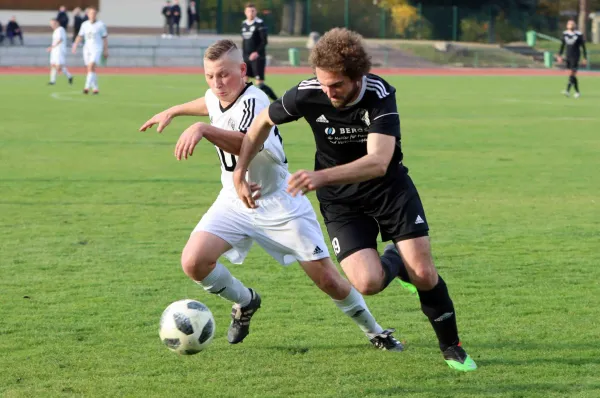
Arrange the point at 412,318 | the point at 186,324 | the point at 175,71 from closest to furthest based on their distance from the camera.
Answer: the point at 186,324 < the point at 412,318 < the point at 175,71

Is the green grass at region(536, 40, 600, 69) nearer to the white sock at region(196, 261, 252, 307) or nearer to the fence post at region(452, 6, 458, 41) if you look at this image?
the fence post at region(452, 6, 458, 41)

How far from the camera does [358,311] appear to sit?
18.6 ft

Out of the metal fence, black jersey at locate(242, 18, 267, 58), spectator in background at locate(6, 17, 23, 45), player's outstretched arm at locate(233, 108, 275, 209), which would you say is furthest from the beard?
the metal fence

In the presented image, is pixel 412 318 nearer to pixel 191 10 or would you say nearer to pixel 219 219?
pixel 219 219

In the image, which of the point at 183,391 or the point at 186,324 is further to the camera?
the point at 186,324

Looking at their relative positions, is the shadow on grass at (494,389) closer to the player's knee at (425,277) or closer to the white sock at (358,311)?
the player's knee at (425,277)

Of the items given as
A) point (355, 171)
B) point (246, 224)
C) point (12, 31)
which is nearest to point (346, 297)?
point (246, 224)

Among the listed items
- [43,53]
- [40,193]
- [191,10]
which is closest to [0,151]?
[40,193]

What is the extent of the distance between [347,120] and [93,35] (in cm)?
2361

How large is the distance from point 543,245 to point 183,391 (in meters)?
4.59

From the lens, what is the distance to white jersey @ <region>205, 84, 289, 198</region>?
5707 millimetres

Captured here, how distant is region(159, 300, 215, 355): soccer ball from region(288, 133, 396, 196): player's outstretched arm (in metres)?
1.26

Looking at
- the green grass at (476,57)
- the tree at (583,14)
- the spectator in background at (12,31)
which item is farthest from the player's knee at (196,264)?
the tree at (583,14)

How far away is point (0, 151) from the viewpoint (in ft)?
51.1
